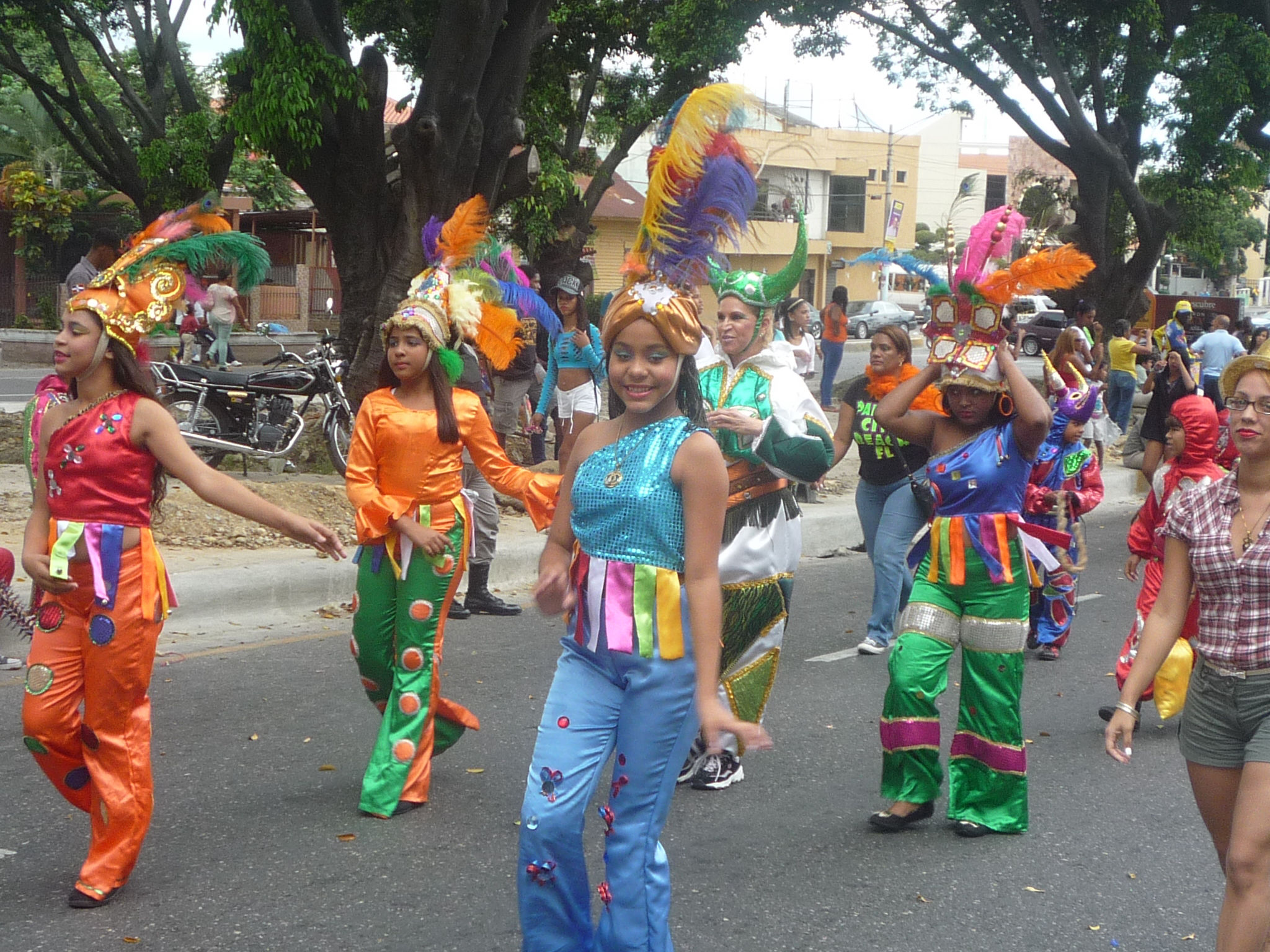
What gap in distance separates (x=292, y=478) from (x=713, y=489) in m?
8.58

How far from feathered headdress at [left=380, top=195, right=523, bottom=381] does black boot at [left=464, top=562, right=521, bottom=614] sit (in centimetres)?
256

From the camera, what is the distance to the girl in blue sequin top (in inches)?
125

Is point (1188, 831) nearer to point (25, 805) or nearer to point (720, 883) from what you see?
point (720, 883)

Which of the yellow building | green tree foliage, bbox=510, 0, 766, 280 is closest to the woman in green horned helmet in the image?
green tree foliage, bbox=510, 0, 766, 280

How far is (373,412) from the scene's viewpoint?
515 cm

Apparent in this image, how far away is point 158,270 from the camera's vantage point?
429 cm

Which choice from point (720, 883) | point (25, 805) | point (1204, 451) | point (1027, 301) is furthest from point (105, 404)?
point (1204, 451)

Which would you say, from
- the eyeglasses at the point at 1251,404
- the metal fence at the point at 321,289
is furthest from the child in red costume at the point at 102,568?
the metal fence at the point at 321,289

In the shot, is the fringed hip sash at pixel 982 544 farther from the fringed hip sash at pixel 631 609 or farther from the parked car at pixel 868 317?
the parked car at pixel 868 317

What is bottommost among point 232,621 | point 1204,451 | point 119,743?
point 232,621

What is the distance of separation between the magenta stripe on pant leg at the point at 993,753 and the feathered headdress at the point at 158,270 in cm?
306

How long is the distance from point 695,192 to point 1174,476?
3.61 m

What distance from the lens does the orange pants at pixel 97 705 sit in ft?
13.1

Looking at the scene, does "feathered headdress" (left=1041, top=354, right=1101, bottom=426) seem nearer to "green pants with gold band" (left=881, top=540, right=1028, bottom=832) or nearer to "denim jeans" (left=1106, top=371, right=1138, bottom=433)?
"green pants with gold band" (left=881, top=540, right=1028, bottom=832)
